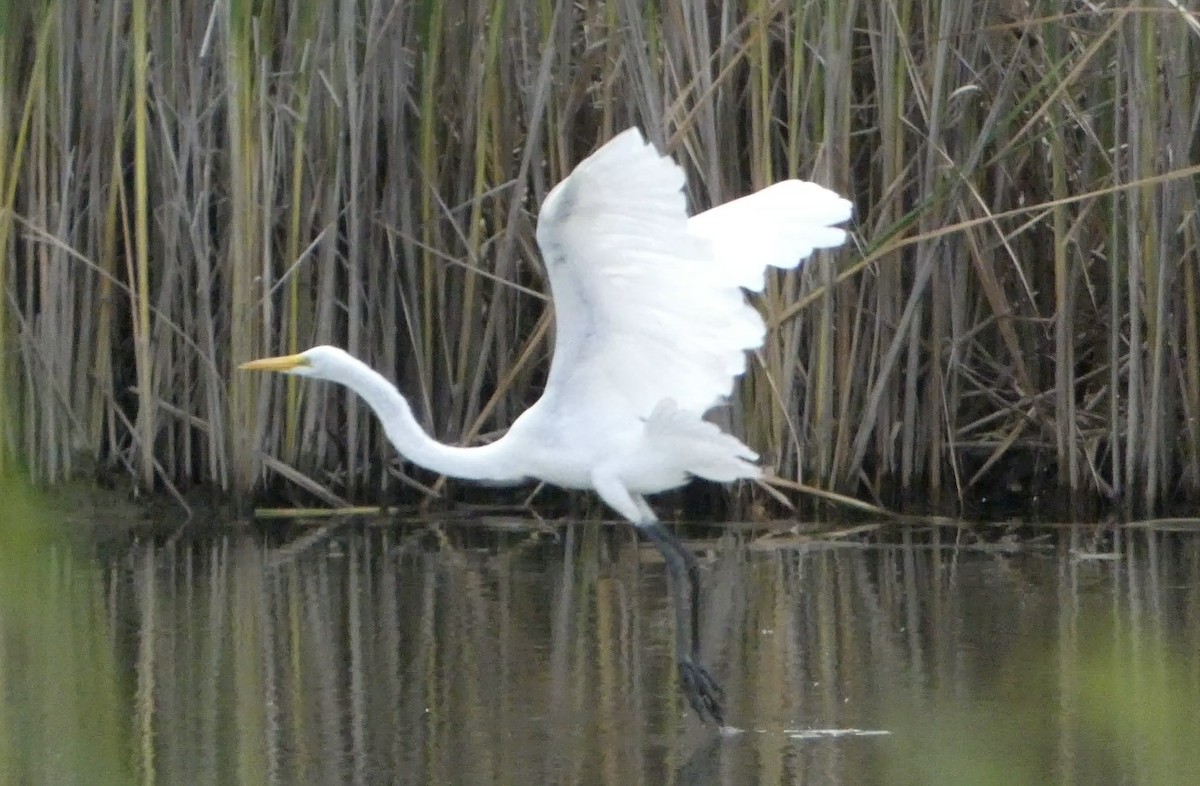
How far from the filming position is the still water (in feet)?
12.1

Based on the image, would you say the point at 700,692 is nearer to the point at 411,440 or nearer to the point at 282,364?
the point at 411,440

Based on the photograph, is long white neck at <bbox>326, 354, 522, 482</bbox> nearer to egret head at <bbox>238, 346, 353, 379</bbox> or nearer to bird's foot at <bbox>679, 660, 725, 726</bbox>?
egret head at <bbox>238, 346, 353, 379</bbox>

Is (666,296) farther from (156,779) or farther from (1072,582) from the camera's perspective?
(1072,582)

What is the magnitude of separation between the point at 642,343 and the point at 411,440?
699mm

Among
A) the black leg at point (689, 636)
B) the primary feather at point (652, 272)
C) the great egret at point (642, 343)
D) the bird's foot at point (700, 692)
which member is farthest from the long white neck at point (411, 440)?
the bird's foot at point (700, 692)

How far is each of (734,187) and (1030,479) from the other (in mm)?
1581

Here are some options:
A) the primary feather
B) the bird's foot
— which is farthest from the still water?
the primary feather

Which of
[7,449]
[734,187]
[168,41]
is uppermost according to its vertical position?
[168,41]

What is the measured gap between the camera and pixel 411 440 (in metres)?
4.88

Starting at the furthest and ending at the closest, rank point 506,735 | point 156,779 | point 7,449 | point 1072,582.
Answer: point 1072,582 → point 506,735 → point 156,779 → point 7,449

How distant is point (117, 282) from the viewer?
21.1 ft

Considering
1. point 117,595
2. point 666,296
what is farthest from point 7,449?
point 117,595

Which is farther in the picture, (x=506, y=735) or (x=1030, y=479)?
(x=1030, y=479)

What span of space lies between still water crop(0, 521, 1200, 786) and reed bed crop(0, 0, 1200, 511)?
0.39 meters
